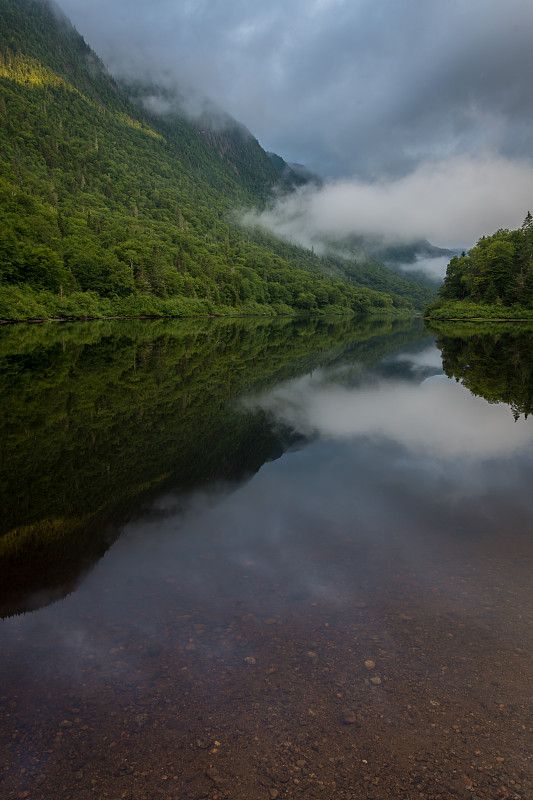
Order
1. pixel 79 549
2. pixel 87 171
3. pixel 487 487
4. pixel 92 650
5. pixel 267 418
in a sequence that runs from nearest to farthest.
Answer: pixel 92 650
pixel 79 549
pixel 487 487
pixel 267 418
pixel 87 171

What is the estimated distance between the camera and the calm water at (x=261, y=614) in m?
3.52

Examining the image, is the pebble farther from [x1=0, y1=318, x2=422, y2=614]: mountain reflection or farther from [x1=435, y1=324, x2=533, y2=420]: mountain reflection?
[x1=435, y1=324, x2=533, y2=420]: mountain reflection

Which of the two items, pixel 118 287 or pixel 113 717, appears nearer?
pixel 113 717

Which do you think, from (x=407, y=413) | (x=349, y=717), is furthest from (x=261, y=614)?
(x=407, y=413)

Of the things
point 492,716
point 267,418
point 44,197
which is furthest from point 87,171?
point 492,716

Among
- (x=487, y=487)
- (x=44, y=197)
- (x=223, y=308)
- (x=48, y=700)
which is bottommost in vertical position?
(x=487, y=487)

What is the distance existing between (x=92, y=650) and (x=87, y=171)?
8118 inches

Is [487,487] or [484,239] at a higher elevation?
[484,239]

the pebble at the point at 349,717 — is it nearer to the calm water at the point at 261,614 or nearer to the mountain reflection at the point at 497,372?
the calm water at the point at 261,614

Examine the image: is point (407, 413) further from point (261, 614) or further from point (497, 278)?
point (497, 278)

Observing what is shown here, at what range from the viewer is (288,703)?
160 inches

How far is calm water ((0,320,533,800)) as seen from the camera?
3.52 metres

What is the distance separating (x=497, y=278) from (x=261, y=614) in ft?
354

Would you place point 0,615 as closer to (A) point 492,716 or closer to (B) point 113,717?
(B) point 113,717
